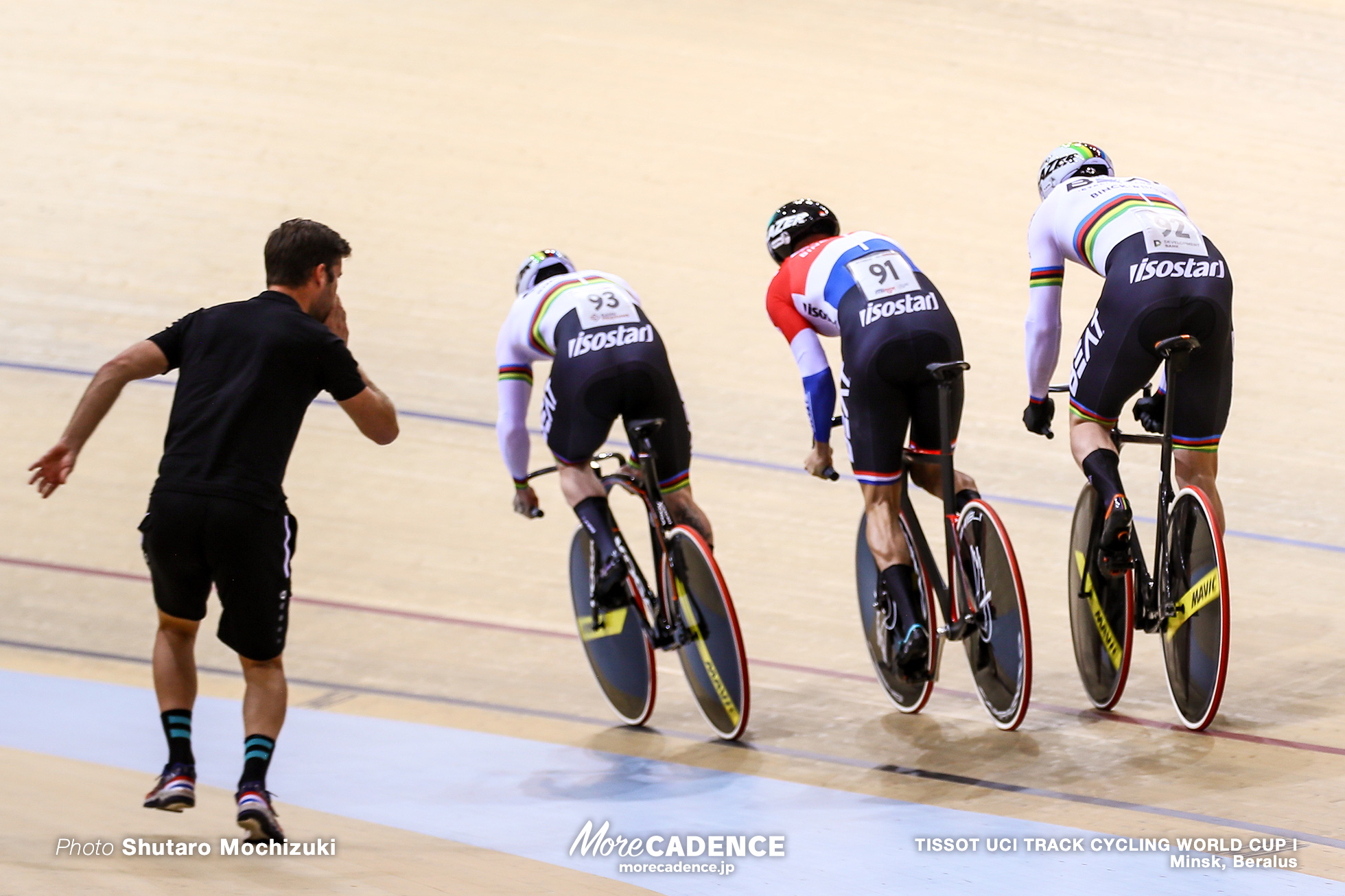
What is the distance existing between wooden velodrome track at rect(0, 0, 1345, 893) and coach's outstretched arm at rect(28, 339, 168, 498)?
0.63 meters

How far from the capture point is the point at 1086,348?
3.33 meters

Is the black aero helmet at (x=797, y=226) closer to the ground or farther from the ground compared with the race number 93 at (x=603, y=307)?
farther from the ground

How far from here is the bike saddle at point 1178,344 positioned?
3.10m

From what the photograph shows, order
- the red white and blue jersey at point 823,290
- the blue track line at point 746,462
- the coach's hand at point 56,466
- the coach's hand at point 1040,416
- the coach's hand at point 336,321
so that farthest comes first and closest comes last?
1. the blue track line at point 746,462
2. the coach's hand at point 1040,416
3. the red white and blue jersey at point 823,290
4. the coach's hand at point 336,321
5. the coach's hand at point 56,466

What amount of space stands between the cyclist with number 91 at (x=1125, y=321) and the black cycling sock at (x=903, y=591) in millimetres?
426

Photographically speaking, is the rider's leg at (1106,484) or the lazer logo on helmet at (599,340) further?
the lazer logo on helmet at (599,340)

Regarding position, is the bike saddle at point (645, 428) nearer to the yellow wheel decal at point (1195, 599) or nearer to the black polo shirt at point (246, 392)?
the black polo shirt at point (246, 392)

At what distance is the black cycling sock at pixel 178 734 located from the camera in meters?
2.62

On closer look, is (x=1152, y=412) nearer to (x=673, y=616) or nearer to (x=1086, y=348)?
(x=1086, y=348)

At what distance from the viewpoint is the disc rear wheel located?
340cm

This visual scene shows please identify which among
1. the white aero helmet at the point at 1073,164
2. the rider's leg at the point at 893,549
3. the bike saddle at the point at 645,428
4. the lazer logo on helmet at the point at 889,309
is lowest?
the rider's leg at the point at 893,549

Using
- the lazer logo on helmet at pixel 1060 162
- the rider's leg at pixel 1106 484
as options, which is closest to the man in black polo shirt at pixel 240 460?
the rider's leg at pixel 1106 484

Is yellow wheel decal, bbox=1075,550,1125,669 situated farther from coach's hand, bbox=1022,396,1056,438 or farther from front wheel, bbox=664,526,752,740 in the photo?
front wheel, bbox=664,526,752,740

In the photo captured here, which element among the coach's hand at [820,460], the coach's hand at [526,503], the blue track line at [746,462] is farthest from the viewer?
the blue track line at [746,462]
